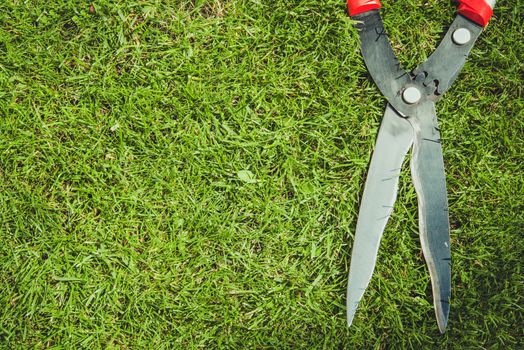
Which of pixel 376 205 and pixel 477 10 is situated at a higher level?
pixel 477 10

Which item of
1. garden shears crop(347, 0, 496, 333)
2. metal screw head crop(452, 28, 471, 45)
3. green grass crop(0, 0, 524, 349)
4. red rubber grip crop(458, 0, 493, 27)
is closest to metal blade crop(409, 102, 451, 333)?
garden shears crop(347, 0, 496, 333)

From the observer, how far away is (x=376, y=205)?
2.36 m

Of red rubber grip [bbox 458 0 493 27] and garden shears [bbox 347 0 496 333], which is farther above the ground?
red rubber grip [bbox 458 0 493 27]

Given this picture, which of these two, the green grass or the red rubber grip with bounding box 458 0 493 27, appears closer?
the red rubber grip with bounding box 458 0 493 27

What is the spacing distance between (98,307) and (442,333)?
71.2 inches

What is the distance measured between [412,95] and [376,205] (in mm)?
585

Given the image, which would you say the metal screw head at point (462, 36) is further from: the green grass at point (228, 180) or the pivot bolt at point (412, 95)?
the pivot bolt at point (412, 95)

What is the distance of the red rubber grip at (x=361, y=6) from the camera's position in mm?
2375

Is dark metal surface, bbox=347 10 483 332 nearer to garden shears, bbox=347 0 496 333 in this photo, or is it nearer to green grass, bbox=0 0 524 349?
garden shears, bbox=347 0 496 333

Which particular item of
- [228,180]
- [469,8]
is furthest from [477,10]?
[228,180]

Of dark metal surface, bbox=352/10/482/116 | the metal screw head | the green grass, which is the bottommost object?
the green grass

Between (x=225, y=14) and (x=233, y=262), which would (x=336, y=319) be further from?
(x=225, y=14)

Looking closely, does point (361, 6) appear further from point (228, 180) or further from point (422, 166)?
point (228, 180)

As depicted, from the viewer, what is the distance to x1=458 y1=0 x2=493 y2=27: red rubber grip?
2.30 m
